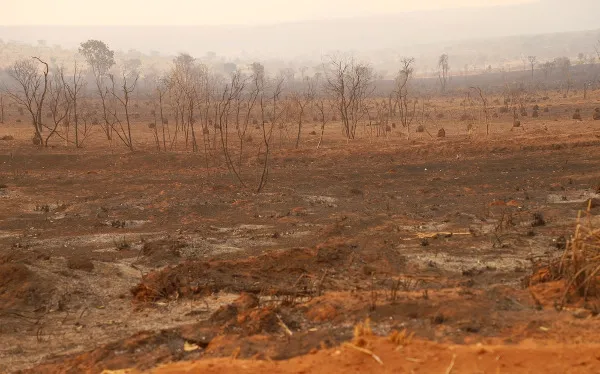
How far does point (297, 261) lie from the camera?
9.80m

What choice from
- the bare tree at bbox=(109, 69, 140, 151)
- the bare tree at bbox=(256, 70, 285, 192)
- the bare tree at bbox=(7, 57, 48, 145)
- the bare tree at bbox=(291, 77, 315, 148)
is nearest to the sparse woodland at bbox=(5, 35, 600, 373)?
the bare tree at bbox=(256, 70, 285, 192)

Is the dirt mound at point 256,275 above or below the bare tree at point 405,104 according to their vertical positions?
below

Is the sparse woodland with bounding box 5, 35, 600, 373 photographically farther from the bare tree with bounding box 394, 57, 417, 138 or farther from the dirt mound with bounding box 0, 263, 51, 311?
the bare tree with bounding box 394, 57, 417, 138

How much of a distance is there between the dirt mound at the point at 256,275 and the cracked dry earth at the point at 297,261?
33 millimetres

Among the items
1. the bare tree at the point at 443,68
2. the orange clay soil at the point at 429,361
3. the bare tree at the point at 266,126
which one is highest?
the bare tree at the point at 443,68

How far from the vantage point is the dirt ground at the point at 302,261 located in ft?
19.3

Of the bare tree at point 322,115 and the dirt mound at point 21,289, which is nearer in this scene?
the dirt mound at point 21,289

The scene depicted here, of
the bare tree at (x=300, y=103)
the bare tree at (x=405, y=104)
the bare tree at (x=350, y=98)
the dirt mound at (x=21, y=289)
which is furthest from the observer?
the bare tree at (x=405, y=104)

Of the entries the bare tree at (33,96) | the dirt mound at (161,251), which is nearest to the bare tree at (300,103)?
the bare tree at (33,96)

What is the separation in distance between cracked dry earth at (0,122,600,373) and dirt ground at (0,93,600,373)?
0.03m

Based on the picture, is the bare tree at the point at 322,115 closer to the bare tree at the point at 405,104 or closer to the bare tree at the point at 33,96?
the bare tree at the point at 405,104

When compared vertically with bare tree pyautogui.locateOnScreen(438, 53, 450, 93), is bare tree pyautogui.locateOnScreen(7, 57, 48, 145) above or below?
below

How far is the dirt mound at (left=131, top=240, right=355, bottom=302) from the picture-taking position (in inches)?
339

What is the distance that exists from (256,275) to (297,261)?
74cm
